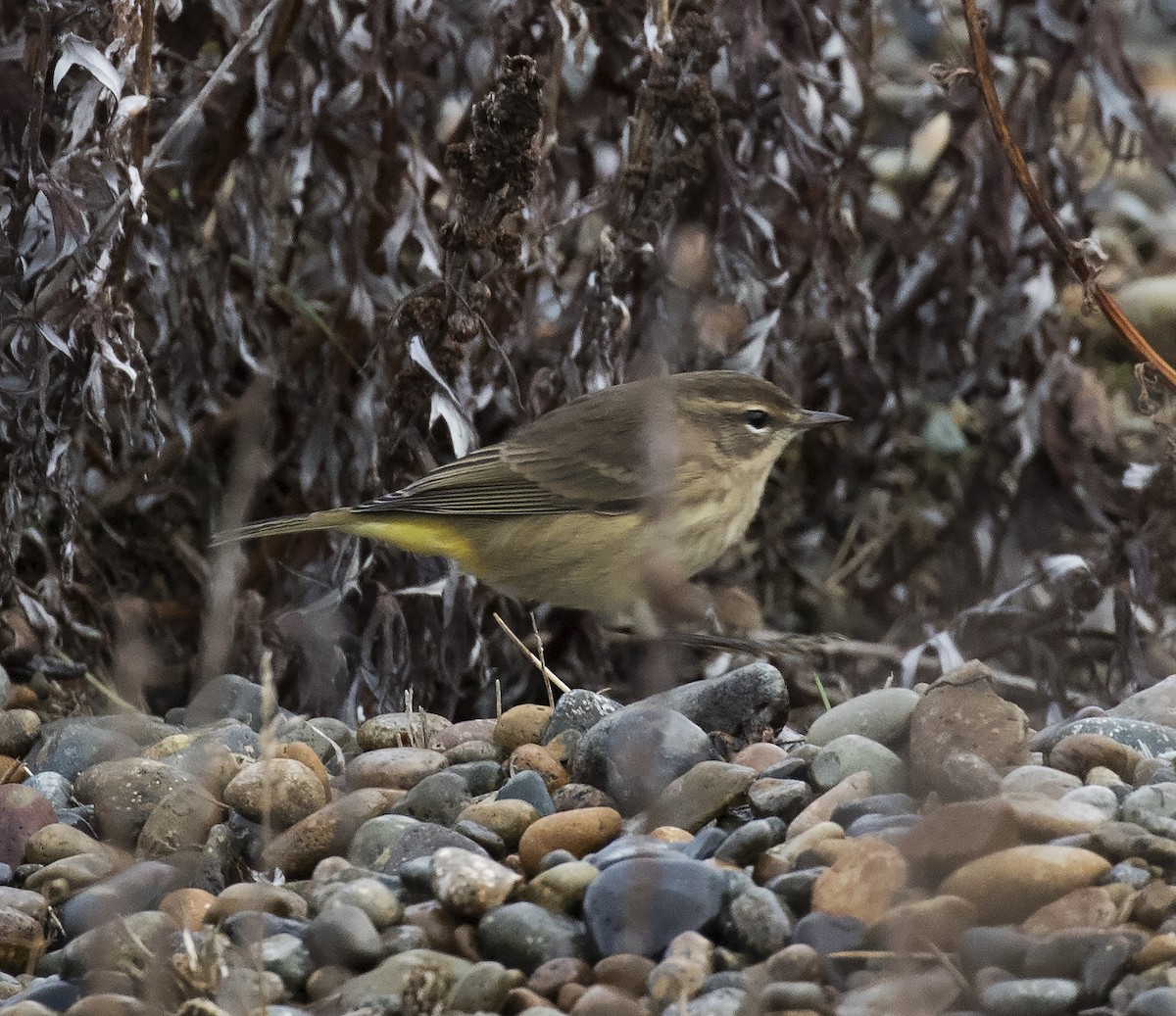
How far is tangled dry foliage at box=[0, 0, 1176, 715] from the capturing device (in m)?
4.83

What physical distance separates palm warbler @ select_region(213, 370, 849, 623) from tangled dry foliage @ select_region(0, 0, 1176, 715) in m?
0.18

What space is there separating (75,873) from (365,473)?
216 centimetres

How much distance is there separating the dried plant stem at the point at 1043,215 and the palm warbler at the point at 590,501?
1.01 metres

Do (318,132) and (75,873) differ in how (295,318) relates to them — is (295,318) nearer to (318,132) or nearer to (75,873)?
(318,132)

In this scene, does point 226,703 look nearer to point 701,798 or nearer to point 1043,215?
Answer: point 701,798

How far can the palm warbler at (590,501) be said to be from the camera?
202 inches

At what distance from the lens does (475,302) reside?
16.1 feet

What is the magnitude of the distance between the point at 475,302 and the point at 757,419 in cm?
101

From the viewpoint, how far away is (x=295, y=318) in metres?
6.02

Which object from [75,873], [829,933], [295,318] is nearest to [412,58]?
[295,318]

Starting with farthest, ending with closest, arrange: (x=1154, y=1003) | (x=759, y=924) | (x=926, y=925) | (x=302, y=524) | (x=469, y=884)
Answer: (x=302, y=524)
(x=469, y=884)
(x=759, y=924)
(x=926, y=925)
(x=1154, y=1003)

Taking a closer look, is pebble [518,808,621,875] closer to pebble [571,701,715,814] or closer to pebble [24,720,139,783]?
pebble [571,701,715,814]

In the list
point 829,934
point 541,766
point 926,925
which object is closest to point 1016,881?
point 926,925

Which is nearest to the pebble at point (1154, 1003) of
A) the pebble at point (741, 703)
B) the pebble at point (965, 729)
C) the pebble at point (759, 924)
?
the pebble at point (759, 924)
